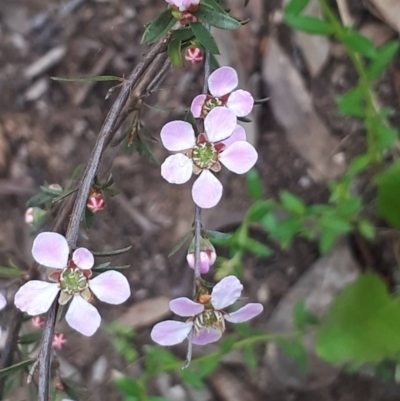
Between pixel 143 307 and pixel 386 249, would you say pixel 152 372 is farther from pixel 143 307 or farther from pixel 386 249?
pixel 386 249

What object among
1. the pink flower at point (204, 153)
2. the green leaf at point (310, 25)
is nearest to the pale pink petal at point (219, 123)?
the pink flower at point (204, 153)

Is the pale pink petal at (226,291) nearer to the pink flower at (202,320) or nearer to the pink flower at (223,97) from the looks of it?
the pink flower at (202,320)

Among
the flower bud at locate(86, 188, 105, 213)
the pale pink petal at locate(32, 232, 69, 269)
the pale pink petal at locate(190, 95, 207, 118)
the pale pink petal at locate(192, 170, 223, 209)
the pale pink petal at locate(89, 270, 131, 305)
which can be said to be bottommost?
the pale pink petal at locate(89, 270, 131, 305)

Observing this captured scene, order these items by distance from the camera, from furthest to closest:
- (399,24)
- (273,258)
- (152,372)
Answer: (273,258) → (399,24) → (152,372)

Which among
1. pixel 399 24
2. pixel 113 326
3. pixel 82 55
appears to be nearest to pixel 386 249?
pixel 399 24

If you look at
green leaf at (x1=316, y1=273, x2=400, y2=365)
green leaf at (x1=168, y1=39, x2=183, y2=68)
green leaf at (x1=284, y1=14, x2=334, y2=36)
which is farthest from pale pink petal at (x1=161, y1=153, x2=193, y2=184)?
green leaf at (x1=316, y1=273, x2=400, y2=365)

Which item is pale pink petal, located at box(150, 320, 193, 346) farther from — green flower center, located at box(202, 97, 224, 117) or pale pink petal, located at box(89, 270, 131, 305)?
green flower center, located at box(202, 97, 224, 117)
